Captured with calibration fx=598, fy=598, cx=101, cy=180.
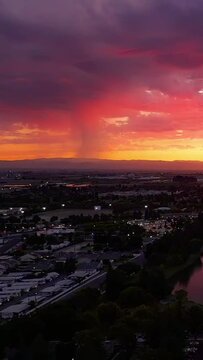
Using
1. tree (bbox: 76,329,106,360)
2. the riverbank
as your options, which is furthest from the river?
tree (bbox: 76,329,106,360)

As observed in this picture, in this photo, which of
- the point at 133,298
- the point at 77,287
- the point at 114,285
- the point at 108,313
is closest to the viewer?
the point at 108,313

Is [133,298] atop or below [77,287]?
atop

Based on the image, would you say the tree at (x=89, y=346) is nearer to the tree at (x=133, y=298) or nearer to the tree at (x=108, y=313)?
the tree at (x=108, y=313)

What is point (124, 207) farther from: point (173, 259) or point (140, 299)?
point (140, 299)

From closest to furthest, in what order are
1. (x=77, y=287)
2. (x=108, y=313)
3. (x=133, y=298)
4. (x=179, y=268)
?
(x=108, y=313)
(x=133, y=298)
(x=77, y=287)
(x=179, y=268)

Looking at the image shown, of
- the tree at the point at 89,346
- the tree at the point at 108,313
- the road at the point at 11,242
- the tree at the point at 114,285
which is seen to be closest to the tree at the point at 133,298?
the tree at the point at 114,285

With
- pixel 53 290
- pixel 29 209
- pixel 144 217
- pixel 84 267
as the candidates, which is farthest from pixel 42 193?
pixel 53 290

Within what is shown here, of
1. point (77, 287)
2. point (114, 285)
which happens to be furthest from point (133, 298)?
point (77, 287)

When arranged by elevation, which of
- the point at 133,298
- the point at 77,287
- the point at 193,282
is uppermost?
the point at 133,298

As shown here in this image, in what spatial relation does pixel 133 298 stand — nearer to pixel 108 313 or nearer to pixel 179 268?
pixel 108 313

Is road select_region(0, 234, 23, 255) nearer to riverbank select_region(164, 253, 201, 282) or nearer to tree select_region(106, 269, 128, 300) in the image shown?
riverbank select_region(164, 253, 201, 282)
